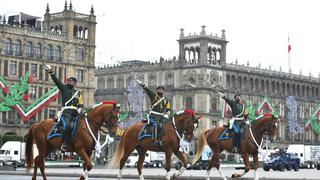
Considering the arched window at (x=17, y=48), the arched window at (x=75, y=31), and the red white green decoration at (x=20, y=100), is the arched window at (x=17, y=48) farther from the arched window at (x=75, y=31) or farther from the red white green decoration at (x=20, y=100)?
the red white green decoration at (x=20, y=100)

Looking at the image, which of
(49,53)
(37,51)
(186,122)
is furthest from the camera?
(49,53)

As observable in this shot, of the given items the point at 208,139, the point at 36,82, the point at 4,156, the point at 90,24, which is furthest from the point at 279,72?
the point at 208,139

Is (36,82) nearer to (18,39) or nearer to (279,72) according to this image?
(18,39)

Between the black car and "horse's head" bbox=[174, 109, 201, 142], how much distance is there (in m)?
36.2

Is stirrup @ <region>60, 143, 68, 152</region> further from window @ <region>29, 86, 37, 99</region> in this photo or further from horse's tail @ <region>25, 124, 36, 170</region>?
window @ <region>29, 86, 37, 99</region>

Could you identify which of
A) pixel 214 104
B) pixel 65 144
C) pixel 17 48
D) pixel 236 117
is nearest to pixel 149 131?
pixel 236 117

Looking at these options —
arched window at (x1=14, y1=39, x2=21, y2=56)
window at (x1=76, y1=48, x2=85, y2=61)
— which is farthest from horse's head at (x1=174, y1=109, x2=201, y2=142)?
window at (x1=76, y1=48, x2=85, y2=61)

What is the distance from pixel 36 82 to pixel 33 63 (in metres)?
2.57

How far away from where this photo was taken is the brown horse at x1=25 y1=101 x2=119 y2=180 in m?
19.8

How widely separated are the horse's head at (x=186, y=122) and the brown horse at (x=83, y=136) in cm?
365

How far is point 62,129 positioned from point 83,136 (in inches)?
29.9

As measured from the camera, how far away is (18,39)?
304 feet

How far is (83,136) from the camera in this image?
779 inches

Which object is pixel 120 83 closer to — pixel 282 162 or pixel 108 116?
pixel 282 162
